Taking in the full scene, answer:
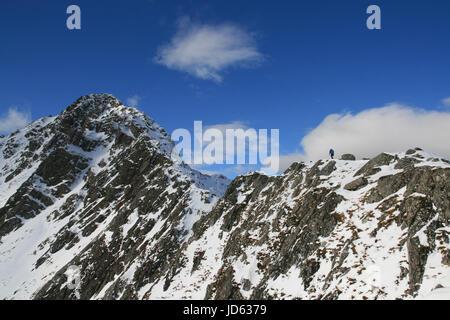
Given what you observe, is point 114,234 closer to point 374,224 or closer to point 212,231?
point 212,231

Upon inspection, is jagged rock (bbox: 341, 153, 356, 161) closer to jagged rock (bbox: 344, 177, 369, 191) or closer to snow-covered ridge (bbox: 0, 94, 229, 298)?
jagged rock (bbox: 344, 177, 369, 191)

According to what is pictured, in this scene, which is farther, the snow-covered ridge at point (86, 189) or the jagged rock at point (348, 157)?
the snow-covered ridge at point (86, 189)

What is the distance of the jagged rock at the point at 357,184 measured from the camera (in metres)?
34.4

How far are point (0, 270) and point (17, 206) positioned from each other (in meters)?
29.9

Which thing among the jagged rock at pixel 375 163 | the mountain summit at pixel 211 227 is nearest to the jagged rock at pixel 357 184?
the mountain summit at pixel 211 227

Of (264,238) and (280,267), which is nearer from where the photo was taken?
(280,267)

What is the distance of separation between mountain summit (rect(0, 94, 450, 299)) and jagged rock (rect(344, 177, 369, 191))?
12 centimetres

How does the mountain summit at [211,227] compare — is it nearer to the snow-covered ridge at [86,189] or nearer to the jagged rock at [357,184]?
the jagged rock at [357,184]

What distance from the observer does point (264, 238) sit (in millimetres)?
39469

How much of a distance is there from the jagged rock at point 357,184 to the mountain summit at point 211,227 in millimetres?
117

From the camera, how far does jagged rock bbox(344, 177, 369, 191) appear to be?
3441cm

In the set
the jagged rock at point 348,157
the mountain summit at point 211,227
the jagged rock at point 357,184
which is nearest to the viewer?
the mountain summit at point 211,227

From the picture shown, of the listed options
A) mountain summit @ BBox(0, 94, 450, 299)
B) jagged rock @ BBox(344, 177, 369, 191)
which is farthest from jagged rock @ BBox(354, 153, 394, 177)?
jagged rock @ BBox(344, 177, 369, 191)
